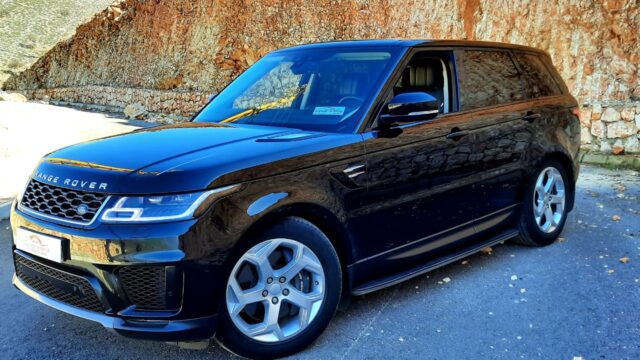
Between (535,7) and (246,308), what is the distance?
11683mm

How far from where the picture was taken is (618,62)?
11.5 metres

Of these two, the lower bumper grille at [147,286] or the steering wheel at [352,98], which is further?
the steering wheel at [352,98]

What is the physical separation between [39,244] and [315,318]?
1.51m

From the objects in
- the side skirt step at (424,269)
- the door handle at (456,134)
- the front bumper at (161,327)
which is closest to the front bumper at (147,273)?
the front bumper at (161,327)

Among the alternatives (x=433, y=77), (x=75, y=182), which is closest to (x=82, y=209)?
(x=75, y=182)

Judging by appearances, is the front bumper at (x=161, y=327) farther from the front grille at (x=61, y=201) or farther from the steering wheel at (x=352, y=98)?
the steering wheel at (x=352, y=98)

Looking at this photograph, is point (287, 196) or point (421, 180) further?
point (421, 180)

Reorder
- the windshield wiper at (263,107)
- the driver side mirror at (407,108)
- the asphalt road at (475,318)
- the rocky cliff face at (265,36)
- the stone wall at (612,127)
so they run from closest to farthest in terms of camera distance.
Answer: the asphalt road at (475,318), the driver side mirror at (407,108), the windshield wiper at (263,107), the stone wall at (612,127), the rocky cliff face at (265,36)

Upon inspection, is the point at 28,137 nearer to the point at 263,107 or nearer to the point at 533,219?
the point at 263,107

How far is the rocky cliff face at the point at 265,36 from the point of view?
11.7m

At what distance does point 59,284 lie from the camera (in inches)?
Answer: 126

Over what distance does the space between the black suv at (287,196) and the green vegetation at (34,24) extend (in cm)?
6139

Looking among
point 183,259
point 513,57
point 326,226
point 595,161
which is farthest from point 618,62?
point 183,259

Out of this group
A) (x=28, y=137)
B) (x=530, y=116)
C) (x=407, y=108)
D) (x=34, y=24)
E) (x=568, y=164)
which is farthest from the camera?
(x=34, y=24)
